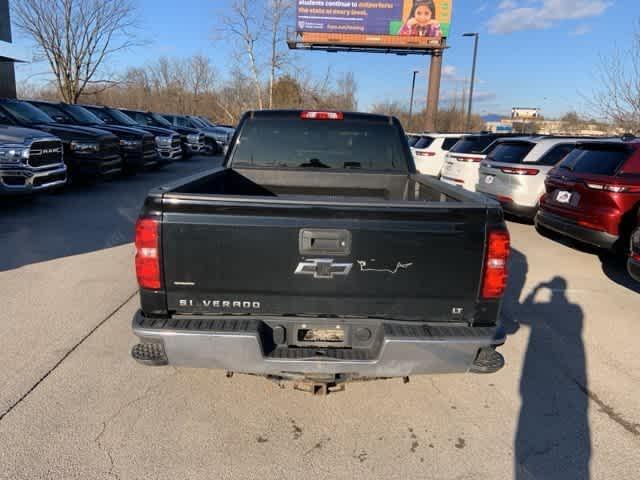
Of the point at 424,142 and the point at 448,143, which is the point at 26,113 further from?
the point at 448,143

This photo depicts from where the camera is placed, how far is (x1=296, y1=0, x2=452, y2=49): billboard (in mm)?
25203

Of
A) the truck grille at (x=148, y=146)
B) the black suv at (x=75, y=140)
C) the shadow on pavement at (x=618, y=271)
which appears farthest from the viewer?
the truck grille at (x=148, y=146)

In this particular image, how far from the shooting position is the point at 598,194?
579cm

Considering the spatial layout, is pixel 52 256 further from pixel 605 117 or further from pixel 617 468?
pixel 605 117

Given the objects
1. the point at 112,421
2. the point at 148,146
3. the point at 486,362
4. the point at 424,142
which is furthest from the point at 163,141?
the point at 486,362

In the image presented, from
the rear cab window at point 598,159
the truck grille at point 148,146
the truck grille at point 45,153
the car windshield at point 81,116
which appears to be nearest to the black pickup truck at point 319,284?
the rear cab window at point 598,159

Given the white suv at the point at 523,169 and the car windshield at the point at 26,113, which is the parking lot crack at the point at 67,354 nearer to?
the white suv at the point at 523,169

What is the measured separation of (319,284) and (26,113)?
425 inches

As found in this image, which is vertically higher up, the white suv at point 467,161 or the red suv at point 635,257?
the white suv at point 467,161

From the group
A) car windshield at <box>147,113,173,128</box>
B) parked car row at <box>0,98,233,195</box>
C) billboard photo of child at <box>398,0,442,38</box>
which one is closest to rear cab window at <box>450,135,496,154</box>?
parked car row at <box>0,98,233,195</box>

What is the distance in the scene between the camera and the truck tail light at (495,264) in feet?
7.81

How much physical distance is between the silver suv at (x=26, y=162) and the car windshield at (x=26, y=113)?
6.74 feet

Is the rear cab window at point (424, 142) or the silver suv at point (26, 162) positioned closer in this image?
the silver suv at point (26, 162)

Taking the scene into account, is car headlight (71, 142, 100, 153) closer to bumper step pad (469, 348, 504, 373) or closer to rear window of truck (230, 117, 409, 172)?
rear window of truck (230, 117, 409, 172)
